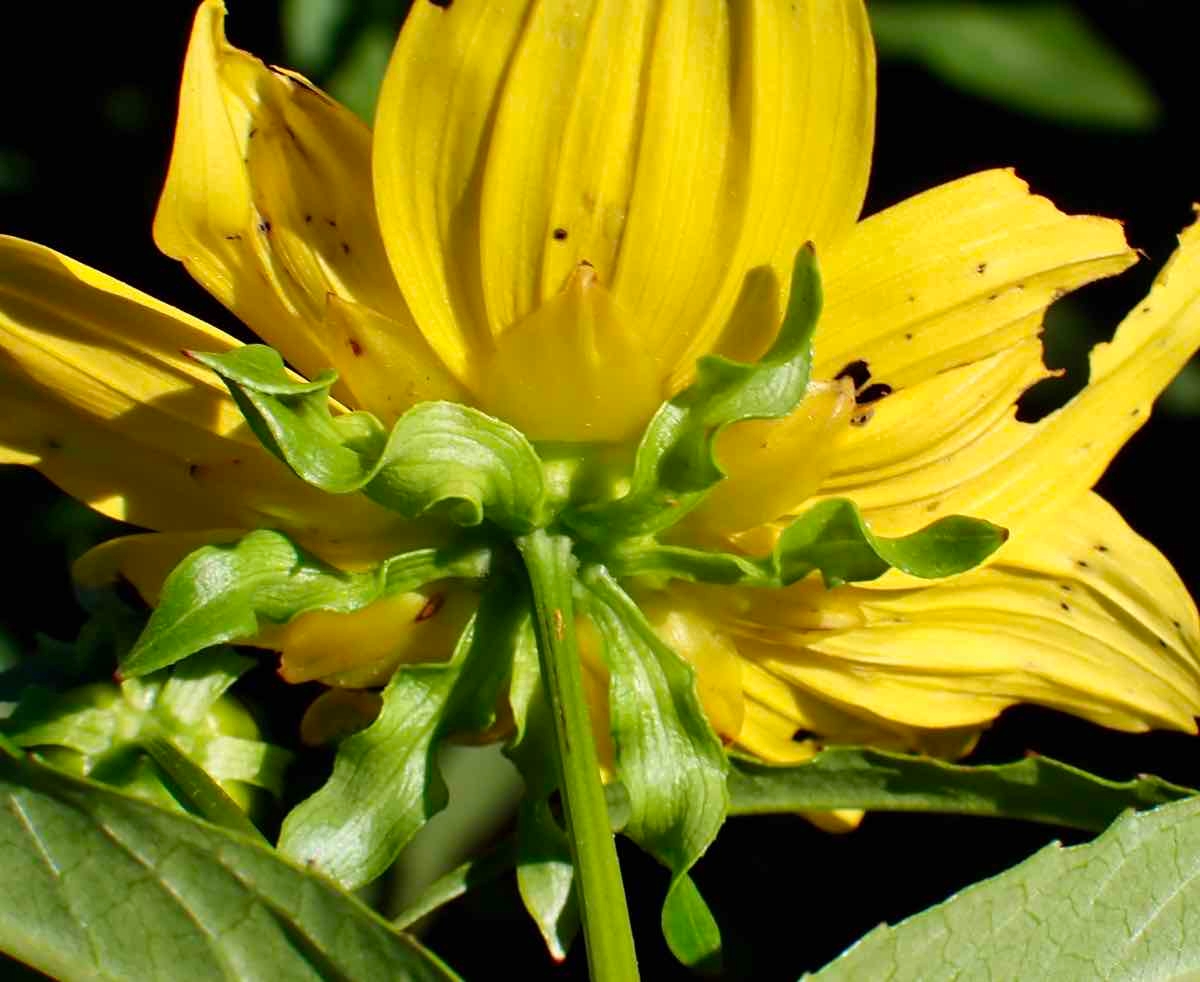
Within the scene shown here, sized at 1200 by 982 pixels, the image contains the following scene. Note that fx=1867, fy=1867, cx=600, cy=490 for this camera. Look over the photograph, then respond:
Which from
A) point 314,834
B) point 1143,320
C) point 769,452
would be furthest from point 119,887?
point 1143,320

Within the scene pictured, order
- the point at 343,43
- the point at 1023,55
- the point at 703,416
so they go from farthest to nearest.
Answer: the point at 1023,55, the point at 343,43, the point at 703,416

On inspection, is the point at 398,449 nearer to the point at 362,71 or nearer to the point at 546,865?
the point at 546,865

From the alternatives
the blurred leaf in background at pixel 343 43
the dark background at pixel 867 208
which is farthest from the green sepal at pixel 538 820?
the blurred leaf in background at pixel 343 43

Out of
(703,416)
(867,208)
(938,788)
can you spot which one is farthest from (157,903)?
(867,208)

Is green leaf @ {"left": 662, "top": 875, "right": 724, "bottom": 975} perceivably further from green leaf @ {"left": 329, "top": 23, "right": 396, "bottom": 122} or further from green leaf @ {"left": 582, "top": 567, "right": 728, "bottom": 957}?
green leaf @ {"left": 329, "top": 23, "right": 396, "bottom": 122}

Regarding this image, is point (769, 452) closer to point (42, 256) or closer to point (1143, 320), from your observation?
point (1143, 320)

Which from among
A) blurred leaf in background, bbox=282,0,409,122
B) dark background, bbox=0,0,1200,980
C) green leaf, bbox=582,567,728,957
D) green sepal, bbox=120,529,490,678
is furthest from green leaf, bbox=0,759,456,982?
blurred leaf in background, bbox=282,0,409,122

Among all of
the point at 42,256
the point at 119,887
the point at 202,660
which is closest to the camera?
the point at 119,887
